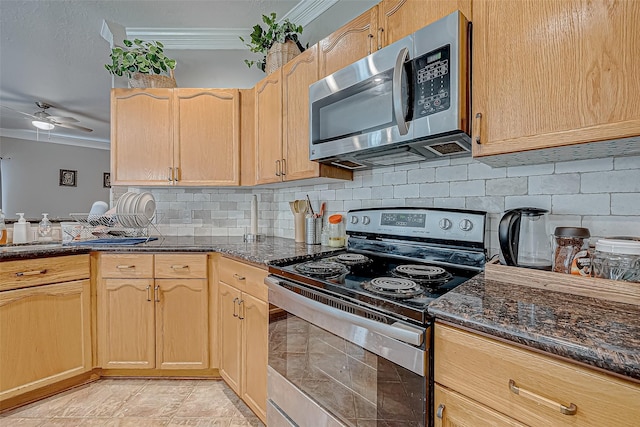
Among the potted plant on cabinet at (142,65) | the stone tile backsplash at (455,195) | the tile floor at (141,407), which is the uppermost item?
the potted plant on cabinet at (142,65)

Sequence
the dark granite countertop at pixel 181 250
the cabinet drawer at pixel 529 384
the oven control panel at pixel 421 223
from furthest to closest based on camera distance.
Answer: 1. the dark granite countertop at pixel 181 250
2. the oven control panel at pixel 421 223
3. the cabinet drawer at pixel 529 384

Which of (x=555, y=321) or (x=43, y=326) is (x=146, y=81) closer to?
(x=43, y=326)

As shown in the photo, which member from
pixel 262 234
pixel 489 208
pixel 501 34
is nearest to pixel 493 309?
pixel 489 208

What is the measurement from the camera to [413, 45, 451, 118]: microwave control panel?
43.8 inches

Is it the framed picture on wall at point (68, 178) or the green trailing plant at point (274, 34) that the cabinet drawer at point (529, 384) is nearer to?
the green trailing plant at point (274, 34)

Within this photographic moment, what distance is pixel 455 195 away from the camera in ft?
4.85

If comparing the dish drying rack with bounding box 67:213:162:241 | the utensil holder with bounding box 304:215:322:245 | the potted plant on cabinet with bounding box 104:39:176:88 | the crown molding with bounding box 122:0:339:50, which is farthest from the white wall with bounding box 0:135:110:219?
the utensil holder with bounding box 304:215:322:245

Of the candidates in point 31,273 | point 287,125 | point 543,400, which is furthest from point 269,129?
point 543,400

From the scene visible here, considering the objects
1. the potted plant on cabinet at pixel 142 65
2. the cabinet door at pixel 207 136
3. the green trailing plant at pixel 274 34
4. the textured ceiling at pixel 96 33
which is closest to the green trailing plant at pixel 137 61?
the potted plant on cabinet at pixel 142 65

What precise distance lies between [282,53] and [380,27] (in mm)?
850

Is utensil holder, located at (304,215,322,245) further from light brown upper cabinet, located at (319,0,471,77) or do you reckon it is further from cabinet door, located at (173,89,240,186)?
light brown upper cabinet, located at (319,0,471,77)

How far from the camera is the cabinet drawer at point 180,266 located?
6.55ft

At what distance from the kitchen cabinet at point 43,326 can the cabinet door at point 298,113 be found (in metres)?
1.52

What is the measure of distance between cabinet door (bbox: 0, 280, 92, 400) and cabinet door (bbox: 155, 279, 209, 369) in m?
0.48
